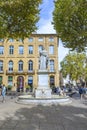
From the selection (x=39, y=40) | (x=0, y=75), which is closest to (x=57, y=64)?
(x=39, y=40)

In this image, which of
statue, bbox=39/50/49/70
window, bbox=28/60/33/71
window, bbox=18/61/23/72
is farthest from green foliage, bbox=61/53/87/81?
statue, bbox=39/50/49/70

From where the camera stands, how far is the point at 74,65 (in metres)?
65.3

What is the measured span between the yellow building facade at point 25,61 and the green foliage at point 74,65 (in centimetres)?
345

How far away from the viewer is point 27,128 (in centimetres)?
1046

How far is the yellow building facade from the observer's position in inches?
2488

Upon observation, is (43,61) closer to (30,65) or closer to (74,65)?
(30,65)

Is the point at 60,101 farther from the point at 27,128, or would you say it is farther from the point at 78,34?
the point at 27,128

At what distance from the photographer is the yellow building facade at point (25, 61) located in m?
63.2

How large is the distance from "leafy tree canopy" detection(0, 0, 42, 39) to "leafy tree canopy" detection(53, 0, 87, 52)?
7.76 m

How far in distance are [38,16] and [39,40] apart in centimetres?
5104

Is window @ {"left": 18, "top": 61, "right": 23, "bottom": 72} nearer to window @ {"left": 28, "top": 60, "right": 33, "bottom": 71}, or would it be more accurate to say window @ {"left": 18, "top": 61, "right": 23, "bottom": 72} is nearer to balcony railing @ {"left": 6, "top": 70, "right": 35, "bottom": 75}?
balcony railing @ {"left": 6, "top": 70, "right": 35, "bottom": 75}

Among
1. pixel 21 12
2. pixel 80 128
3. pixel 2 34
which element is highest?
pixel 21 12

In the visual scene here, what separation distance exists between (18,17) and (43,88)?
487 inches

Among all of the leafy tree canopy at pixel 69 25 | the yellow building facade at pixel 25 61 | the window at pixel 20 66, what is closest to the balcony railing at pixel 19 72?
the yellow building facade at pixel 25 61
